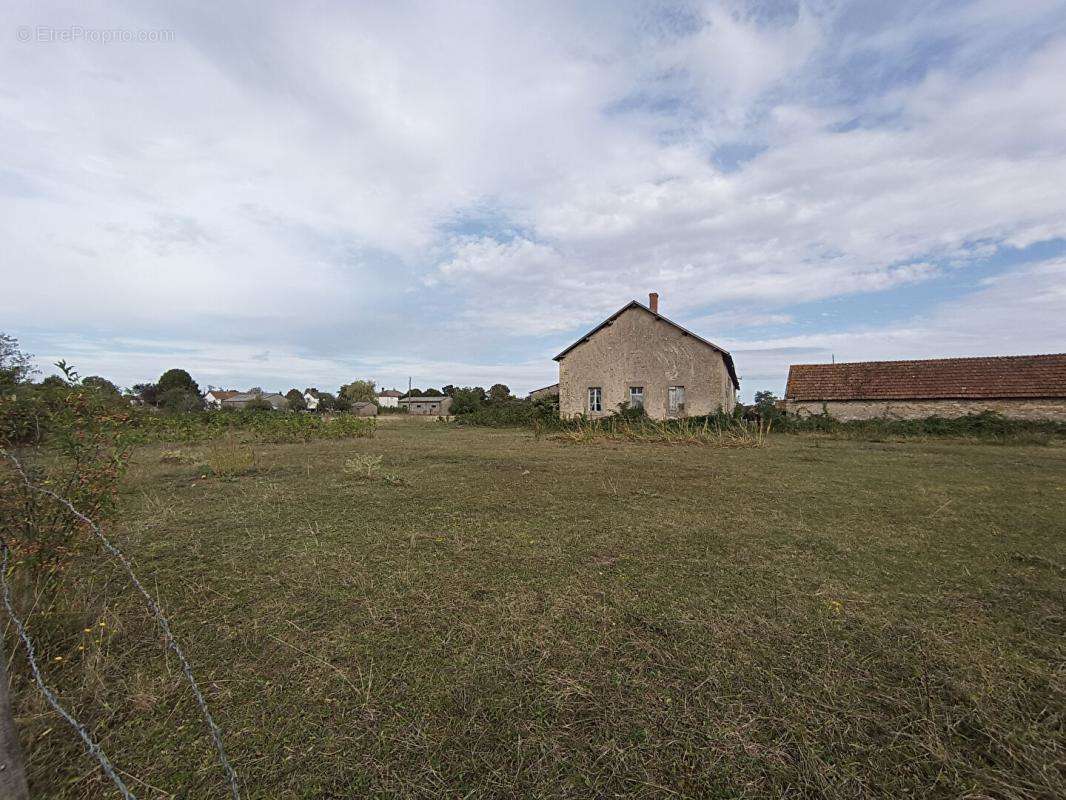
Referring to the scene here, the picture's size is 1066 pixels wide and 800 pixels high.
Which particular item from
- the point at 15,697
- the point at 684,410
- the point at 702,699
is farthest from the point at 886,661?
the point at 684,410

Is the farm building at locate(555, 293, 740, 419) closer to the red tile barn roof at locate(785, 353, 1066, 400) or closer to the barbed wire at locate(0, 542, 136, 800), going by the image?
the red tile barn roof at locate(785, 353, 1066, 400)

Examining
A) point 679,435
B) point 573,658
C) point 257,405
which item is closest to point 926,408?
point 679,435

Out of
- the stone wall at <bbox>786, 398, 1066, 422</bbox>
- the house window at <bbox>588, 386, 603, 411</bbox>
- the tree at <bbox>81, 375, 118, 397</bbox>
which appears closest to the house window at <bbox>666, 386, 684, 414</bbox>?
the house window at <bbox>588, 386, 603, 411</bbox>

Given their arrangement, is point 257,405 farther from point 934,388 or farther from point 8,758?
point 934,388

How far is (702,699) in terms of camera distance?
6.70ft

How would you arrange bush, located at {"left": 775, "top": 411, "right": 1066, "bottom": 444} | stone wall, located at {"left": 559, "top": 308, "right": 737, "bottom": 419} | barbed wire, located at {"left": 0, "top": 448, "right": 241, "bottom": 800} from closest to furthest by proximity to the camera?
1. barbed wire, located at {"left": 0, "top": 448, "right": 241, "bottom": 800}
2. bush, located at {"left": 775, "top": 411, "right": 1066, "bottom": 444}
3. stone wall, located at {"left": 559, "top": 308, "right": 737, "bottom": 419}

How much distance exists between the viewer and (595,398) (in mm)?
22016

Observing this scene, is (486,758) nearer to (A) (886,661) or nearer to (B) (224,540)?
(A) (886,661)

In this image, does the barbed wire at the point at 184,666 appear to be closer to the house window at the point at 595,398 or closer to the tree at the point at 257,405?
the house window at the point at 595,398

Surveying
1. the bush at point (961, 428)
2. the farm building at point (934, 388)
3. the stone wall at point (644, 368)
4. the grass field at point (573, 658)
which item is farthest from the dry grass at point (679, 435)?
the grass field at point (573, 658)

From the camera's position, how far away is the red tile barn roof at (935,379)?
18.7 m

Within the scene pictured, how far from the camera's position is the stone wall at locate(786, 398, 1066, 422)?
1823 cm

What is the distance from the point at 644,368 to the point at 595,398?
8.71ft

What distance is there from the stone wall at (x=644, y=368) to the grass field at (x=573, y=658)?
15.4 metres
